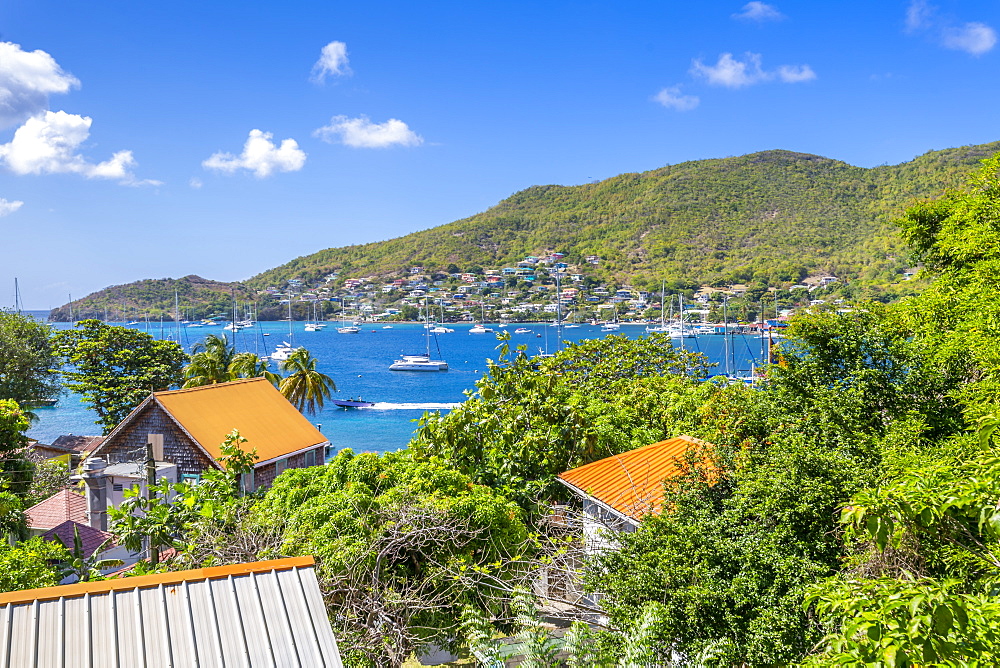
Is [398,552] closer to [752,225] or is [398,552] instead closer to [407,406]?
[407,406]

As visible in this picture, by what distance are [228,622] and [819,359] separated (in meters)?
9.21

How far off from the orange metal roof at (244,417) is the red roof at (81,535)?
12.2 feet

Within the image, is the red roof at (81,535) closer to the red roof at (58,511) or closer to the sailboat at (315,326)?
the red roof at (58,511)

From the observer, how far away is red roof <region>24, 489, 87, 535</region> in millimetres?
19344

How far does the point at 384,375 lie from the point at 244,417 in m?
71.2

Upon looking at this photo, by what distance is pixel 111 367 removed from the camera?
4147 centimetres

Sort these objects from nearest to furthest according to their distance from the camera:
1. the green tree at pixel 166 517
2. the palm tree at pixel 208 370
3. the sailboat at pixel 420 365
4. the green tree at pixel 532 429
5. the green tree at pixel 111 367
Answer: the green tree at pixel 166 517 < the green tree at pixel 532 429 < the palm tree at pixel 208 370 < the green tree at pixel 111 367 < the sailboat at pixel 420 365

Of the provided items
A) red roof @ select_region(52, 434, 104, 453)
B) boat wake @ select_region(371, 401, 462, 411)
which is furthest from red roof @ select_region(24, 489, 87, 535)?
boat wake @ select_region(371, 401, 462, 411)

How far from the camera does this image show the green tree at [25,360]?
38.6 meters

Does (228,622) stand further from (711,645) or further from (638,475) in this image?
(638,475)

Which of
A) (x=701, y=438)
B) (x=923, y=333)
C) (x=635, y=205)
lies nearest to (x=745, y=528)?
(x=701, y=438)

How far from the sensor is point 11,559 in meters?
9.59

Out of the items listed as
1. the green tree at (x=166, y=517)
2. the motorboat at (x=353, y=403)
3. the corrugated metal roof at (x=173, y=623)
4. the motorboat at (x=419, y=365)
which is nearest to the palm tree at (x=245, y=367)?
the motorboat at (x=353, y=403)

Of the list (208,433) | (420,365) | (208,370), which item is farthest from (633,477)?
(420,365)
